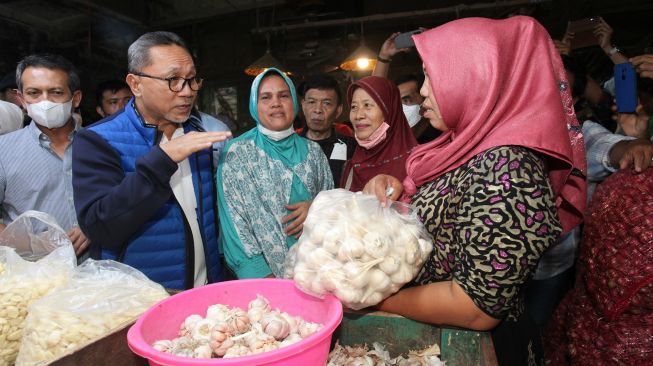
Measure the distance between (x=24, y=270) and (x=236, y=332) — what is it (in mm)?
795

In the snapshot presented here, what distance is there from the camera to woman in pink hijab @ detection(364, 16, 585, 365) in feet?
3.34

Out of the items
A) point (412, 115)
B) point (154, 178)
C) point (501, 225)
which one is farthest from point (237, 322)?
point (412, 115)

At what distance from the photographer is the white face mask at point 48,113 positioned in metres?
2.39

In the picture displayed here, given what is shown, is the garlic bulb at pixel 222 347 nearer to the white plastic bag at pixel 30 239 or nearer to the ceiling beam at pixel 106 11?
the white plastic bag at pixel 30 239

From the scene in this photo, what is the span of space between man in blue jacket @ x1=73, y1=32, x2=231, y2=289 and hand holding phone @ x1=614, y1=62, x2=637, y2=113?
235cm

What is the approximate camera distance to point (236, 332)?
97 cm

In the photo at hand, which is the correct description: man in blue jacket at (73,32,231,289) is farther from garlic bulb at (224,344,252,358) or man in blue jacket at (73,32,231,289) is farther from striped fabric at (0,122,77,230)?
garlic bulb at (224,344,252,358)

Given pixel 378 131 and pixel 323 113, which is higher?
pixel 323 113

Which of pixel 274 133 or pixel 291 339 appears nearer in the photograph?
pixel 291 339

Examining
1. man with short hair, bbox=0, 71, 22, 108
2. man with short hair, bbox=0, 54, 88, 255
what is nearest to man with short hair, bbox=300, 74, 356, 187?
man with short hair, bbox=0, 54, 88, 255

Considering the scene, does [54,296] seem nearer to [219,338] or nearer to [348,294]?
[219,338]

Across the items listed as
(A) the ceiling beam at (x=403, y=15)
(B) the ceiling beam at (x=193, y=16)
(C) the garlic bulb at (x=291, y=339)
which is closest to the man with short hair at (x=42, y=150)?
(C) the garlic bulb at (x=291, y=339)

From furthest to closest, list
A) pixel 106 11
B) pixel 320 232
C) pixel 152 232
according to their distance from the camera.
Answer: pixel 106 11
pixel 152 232
pixel 320 232

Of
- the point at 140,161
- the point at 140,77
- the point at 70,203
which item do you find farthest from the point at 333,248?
the point at 70,203
